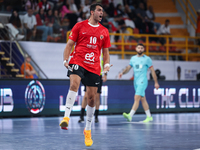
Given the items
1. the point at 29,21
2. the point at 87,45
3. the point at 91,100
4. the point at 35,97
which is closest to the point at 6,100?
the point at 35,97

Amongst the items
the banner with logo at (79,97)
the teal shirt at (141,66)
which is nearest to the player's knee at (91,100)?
the teal shirt at (141,66)

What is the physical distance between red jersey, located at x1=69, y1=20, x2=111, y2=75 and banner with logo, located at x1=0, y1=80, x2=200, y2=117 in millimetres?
7249

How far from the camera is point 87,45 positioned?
6898 millimetres

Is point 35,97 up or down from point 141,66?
down

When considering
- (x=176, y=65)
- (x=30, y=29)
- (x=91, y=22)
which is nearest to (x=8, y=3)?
(x=30, y=29)

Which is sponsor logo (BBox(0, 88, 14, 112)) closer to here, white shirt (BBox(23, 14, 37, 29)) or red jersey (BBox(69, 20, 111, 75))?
white shirt (BBox(23, 14, 37, 29))

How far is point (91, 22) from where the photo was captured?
706 centimetres

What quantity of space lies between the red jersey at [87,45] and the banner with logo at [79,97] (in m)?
7.25

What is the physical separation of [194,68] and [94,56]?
16.2 meters

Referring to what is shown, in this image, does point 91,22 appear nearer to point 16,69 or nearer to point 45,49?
point 16,69

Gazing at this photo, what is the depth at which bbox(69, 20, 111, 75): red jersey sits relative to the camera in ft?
22.5

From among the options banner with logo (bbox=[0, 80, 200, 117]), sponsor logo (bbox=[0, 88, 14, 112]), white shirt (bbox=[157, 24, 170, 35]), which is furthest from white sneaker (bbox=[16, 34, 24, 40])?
Answer: white shirt (bbox=[157, 24, 170, 35])

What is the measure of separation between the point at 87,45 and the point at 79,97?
8078 mm

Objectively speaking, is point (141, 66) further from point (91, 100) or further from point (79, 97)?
point (91, 100)
